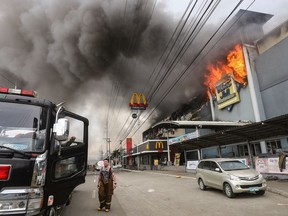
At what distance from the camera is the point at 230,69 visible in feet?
93.2

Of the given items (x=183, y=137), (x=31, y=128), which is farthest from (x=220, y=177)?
(x=183, y=137)

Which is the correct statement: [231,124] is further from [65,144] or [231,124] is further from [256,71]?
[65,144]

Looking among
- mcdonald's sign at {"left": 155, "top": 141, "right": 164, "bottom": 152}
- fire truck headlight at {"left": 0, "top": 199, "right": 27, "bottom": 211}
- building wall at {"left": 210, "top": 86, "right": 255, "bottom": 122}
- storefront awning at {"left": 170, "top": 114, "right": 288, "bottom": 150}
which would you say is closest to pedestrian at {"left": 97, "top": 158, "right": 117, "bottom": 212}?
fire truck headlight at {"left": 0, "top": 199, "right": 27, "bottom": 211}

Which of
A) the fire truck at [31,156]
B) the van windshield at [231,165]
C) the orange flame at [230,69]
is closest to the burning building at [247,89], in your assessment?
the orange flame at [230,69]

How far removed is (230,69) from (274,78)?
6.62 metres

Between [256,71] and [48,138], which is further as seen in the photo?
[256,71]

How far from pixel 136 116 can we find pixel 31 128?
18104 mm

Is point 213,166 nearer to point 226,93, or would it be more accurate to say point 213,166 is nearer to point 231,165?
point 231,165

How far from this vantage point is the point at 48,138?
387cm

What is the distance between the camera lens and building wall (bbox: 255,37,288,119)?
21.2 metres

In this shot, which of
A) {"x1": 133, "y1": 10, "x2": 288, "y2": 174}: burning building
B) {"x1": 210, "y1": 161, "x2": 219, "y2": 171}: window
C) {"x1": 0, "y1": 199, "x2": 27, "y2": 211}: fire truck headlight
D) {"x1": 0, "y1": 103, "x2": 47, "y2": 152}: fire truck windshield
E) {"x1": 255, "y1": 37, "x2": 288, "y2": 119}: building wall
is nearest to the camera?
{"x1": 0, "y1": 199, "x2": 27, "y2": 211}: fire truck headlight

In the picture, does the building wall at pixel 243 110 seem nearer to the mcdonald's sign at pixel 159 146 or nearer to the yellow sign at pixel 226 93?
the yellow sign at pixel 226 93

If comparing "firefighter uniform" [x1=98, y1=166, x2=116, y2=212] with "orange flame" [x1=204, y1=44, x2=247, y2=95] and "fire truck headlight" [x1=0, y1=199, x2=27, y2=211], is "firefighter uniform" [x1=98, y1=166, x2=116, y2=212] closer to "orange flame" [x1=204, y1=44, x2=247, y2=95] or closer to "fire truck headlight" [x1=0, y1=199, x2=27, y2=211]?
"fire truck headlight" [x1=0, y1=199, x2=27, y2=211]

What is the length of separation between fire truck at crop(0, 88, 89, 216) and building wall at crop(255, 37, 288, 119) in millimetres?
22636
